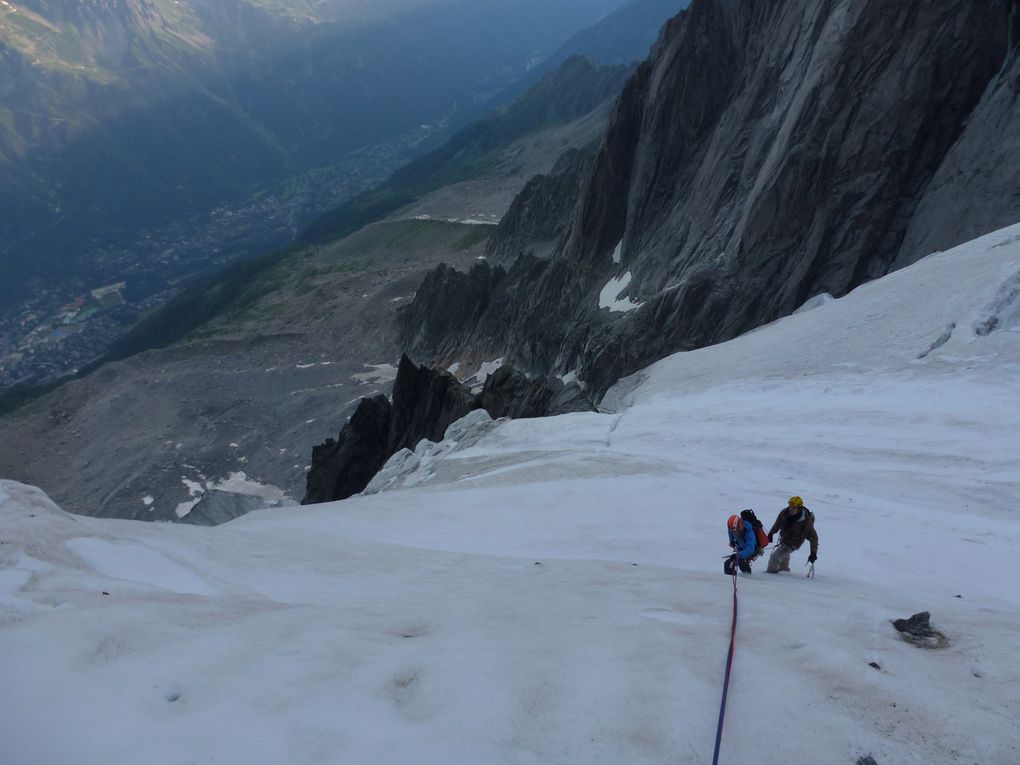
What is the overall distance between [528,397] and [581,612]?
30019 mm

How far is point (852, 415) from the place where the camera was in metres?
19.0

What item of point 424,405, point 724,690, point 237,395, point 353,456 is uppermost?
point 724,690

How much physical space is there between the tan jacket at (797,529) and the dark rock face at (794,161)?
89.7 ft

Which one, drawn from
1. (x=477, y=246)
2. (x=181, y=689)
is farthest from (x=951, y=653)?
(x=477, y=246)

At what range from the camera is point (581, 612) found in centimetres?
842

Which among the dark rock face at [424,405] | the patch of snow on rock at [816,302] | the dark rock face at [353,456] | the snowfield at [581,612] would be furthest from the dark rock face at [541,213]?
the snowfield at [581,612]

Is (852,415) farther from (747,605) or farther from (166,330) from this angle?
(166,330)


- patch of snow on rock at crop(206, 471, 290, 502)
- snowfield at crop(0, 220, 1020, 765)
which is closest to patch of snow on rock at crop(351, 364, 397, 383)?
patch of snow on rock at crop(206, 471, 290, 502)

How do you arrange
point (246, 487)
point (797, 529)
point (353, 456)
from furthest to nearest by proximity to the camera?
point (246, 487), point (353, 456), point (797, 529)

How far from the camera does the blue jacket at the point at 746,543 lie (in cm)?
1045

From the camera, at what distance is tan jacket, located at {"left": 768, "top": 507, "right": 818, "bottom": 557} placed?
10492 mm

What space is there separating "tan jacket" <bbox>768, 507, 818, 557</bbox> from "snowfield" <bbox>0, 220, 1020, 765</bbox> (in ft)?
2.40

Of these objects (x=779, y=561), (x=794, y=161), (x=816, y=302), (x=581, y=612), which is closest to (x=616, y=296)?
(x=794, y=161)

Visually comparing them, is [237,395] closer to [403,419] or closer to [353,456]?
[353,456]
